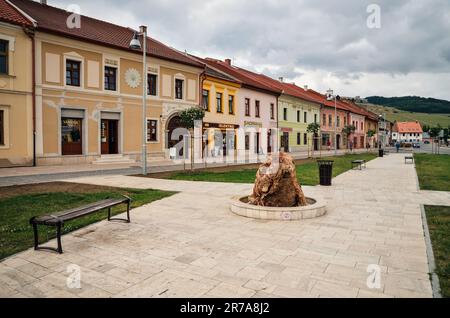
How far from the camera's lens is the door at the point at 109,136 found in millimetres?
21406

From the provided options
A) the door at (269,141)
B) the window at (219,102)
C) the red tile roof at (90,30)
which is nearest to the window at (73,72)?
the red tile roof at (90,30)

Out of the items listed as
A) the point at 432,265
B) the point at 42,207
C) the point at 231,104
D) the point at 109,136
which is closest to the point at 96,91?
the point at 109,136

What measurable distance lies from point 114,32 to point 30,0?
16.8 feet

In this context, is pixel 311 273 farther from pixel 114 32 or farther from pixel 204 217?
pixel 114 32

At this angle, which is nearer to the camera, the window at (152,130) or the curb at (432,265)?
the curb at (432,265)

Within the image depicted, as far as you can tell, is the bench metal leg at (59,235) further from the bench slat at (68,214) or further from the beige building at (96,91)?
the beige building at (96,91)

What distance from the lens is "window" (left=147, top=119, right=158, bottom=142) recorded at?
23.8 meters

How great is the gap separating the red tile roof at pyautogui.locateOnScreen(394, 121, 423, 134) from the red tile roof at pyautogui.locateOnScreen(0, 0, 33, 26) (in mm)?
135190

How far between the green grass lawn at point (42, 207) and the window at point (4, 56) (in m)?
8.78

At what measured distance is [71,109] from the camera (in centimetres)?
1952

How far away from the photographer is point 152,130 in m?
24.0

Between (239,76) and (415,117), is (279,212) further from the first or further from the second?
(415,117)

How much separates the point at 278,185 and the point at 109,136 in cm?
1650
